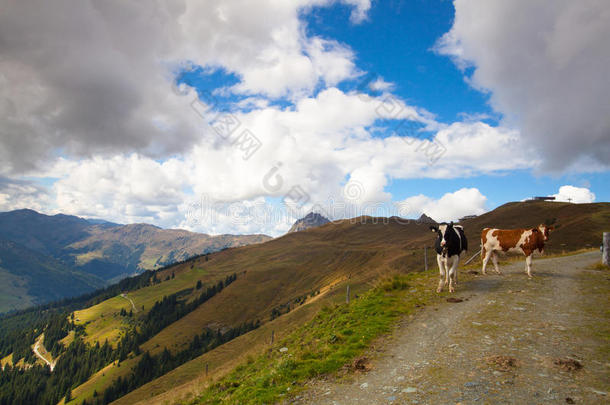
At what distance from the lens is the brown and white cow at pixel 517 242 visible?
729 inches

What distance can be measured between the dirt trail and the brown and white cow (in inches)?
177

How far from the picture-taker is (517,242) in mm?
18938

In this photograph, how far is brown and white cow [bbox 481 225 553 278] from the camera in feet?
60.7

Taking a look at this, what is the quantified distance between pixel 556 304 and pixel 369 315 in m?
7.88

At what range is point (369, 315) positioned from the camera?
14.3 metres

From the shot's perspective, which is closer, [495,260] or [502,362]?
[502,362]

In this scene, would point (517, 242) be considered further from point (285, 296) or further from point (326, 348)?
point (285, 296)

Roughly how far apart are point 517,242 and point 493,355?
1351 cm

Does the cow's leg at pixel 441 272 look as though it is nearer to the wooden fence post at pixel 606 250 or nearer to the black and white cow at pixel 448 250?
the black and white cow at pixel 448 250

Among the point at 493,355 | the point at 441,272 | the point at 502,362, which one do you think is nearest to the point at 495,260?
the point at 441,272

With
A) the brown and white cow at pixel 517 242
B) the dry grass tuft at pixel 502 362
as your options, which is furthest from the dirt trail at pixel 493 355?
the brown and white cow at pixel 517 242

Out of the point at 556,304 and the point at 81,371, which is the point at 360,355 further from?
the point at 81,371

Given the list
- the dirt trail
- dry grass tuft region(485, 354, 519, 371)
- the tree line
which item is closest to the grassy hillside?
the tree line

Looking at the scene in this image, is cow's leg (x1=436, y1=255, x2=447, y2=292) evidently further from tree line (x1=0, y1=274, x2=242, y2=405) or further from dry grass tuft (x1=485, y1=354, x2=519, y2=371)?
tree line (x1=0, y1=274, x2=242, y2=405)
